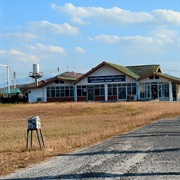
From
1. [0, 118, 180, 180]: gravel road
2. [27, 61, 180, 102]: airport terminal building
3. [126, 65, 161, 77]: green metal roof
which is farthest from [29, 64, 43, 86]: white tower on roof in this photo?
[0, 118, 180, 180]: gravel road

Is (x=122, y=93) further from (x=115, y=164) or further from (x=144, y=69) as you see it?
(x=115, y=164)

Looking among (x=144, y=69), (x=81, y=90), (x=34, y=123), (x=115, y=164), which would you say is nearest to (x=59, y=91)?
(x=81, y=90)

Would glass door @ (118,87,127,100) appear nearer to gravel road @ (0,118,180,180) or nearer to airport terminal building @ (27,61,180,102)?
airport terminal building @ (27,61,180,102)

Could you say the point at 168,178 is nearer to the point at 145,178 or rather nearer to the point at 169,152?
the point at 145,178

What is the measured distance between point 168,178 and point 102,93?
51.2 m

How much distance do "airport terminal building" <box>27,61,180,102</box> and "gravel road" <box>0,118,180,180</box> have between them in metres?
43.8

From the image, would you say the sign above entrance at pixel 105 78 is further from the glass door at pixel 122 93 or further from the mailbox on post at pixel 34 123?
the mailbox on post at pixel 34 123

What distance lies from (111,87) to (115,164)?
49.2 m

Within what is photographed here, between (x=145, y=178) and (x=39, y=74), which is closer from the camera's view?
(x=145, y=178)

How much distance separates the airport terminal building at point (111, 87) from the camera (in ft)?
182

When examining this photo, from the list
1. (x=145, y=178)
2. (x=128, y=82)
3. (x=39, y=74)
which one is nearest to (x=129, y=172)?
(x=145, y=178)

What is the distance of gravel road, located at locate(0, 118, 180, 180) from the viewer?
7.55 m

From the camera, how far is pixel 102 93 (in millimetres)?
58375

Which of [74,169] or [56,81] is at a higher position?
[56,81]
